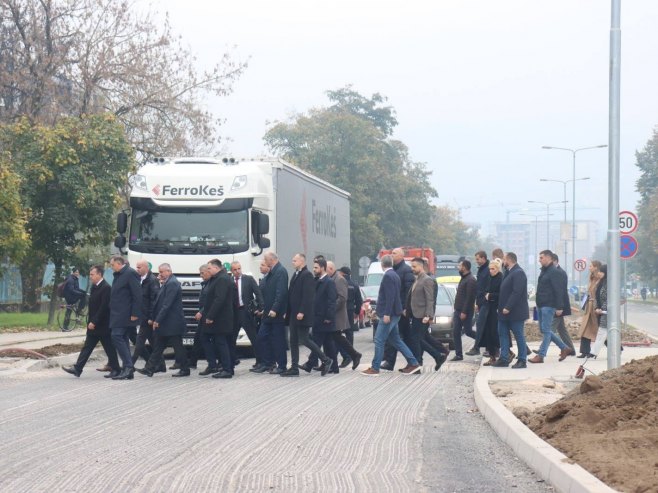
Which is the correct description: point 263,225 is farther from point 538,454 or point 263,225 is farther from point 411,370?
point 538,454

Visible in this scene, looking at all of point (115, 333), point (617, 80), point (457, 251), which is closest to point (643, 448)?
point (617, 80)

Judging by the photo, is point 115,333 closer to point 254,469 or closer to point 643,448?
point 254,469

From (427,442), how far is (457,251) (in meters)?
135

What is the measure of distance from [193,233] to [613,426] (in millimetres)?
12684

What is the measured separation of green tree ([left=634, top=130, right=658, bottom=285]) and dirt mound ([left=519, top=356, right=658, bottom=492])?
280ft

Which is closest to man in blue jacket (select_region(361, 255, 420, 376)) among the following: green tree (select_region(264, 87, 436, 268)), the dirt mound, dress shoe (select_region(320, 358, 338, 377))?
dress shoe (select_region(320, 358, 338, 377))

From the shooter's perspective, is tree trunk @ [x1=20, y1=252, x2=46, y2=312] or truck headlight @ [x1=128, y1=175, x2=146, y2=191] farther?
tree trunk @ [x1=20, y1=252, x2=46, y2=312]

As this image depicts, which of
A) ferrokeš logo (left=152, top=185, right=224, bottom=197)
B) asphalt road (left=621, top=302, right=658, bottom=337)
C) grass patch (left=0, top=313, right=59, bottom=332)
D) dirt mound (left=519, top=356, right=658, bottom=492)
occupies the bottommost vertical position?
asphalt road (left=621, top=302, right=658, bottom=337)

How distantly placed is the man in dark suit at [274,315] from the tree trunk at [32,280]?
18.6 metres

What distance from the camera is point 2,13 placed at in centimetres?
3672

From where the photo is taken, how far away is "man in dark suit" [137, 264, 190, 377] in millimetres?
17719

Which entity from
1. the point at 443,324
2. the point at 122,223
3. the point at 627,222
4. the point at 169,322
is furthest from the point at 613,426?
the point at 627,222

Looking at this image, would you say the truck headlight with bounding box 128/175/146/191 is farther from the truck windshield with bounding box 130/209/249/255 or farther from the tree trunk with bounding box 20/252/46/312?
the tree trunk with bounding box 20/252/46/312

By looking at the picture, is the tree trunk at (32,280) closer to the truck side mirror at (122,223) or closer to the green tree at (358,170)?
the truck side mirror at (122,223)
